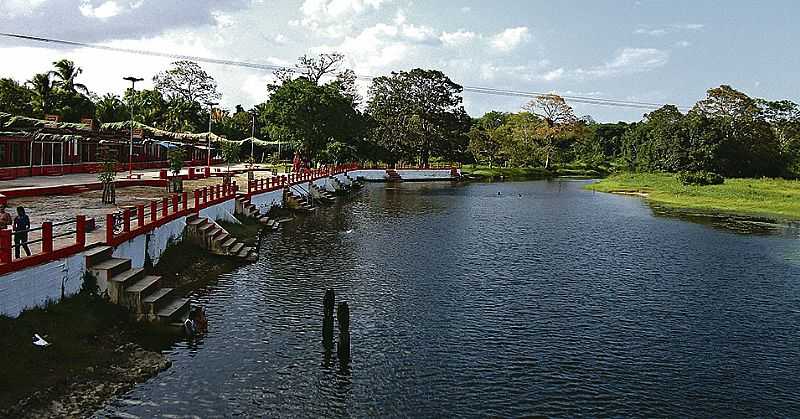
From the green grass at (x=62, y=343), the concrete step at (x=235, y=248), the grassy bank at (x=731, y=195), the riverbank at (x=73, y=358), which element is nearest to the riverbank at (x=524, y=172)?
the grassy bank at (x=731, y=195)

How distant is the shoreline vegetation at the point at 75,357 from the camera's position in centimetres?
1733

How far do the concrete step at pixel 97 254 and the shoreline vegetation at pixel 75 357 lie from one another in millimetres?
1200

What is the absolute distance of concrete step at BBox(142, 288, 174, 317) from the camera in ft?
79.2

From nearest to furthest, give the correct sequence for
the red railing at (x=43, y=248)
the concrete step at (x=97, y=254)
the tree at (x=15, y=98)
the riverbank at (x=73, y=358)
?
the riverbank at (x=73, y=358), the red railing at (x=43, y=248), the concrete step at (x=97, y=254), the tree at (x=15, y=98)

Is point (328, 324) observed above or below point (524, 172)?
below

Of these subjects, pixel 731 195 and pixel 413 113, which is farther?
pixel 413 113

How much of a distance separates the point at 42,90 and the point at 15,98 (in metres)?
8.21

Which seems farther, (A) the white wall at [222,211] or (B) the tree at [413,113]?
(B) the tree at [413,113]

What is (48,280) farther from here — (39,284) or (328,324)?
(328,324)

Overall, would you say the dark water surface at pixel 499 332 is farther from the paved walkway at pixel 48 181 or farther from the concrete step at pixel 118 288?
the paved walkway at pixel 48 181

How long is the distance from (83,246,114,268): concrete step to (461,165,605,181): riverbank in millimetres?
109516

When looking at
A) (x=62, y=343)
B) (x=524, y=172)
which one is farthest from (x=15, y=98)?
(x=524, y=172)

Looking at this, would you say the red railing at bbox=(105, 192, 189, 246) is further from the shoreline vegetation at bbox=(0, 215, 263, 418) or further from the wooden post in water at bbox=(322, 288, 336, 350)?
the wooden post in water at bbox=(322, 288, 336, 350)

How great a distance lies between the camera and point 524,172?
145 meters
